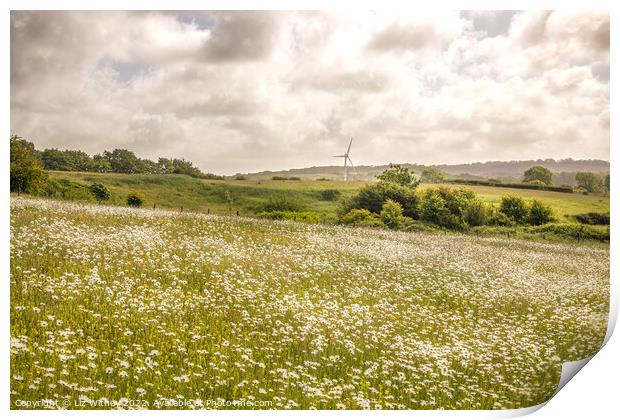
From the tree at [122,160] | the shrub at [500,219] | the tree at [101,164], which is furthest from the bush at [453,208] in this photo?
the tree at [101,164]

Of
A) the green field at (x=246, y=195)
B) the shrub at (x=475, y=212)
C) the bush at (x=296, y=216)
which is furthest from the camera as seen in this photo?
the shrub at (x=475, y=212)

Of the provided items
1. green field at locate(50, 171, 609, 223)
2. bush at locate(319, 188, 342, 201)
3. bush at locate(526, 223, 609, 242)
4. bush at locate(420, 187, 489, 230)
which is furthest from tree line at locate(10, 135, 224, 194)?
bush at locate(526, 223, 609, 242)

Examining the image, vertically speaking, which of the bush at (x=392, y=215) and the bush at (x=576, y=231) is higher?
the bush at (x=392, y=215)

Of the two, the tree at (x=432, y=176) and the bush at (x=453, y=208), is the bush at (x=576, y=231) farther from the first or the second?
the tree at (x=432, y=176)

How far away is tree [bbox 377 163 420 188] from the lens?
898cm

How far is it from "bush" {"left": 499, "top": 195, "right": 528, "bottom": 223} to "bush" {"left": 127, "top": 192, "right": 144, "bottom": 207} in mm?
6195

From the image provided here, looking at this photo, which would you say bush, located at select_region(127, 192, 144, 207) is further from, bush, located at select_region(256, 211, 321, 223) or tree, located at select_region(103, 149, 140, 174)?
bush, located at select_region(256, 211, 321, 223)

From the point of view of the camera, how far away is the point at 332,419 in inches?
280

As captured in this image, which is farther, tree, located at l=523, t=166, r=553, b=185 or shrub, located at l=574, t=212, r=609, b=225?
tree, located at l=523, t=166, r=553, b=185

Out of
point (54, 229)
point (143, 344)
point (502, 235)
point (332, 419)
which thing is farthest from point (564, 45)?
point (54, 229)

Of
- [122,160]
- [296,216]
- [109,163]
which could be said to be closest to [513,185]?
[296,216]

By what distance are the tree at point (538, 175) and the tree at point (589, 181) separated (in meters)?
0.48

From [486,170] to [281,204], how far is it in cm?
365

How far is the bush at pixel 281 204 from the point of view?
883cm
